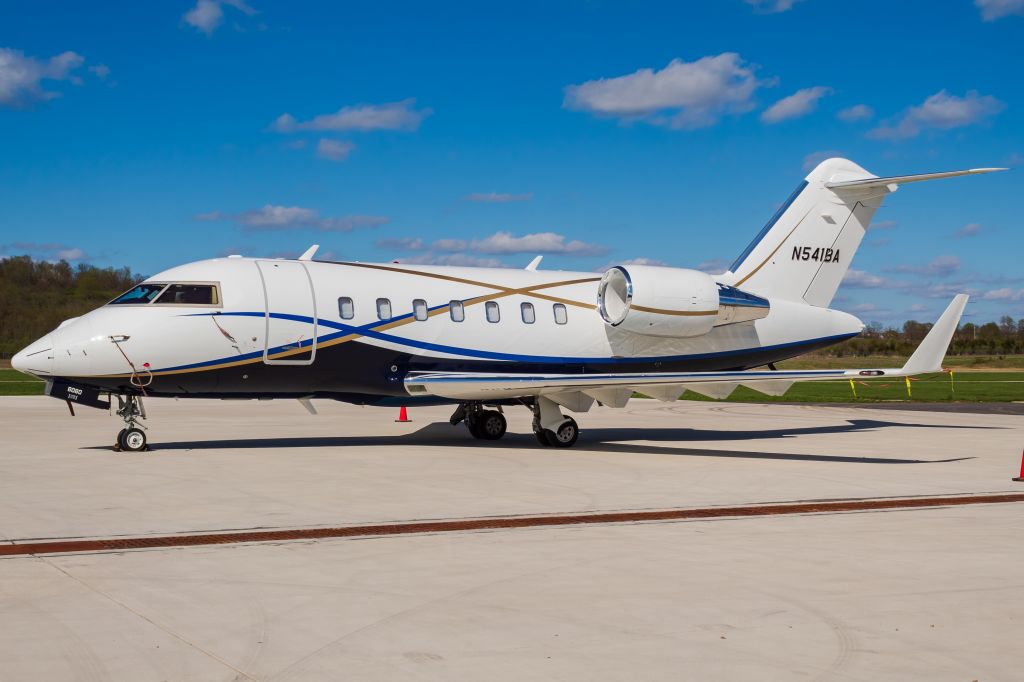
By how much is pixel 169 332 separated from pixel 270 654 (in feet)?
41.0

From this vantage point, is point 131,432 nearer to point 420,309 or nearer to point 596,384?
point 420,309

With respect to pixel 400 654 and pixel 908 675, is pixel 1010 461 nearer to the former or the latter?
pixel 908 675

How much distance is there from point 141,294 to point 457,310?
19.5ft

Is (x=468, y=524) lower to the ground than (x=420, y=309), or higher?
lower

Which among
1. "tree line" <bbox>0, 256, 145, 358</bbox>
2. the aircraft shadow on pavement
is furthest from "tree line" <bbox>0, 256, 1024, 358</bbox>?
the aircraft shadow on pavement

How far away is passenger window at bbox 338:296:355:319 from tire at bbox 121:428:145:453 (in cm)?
418

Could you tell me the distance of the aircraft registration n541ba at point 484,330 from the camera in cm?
1762

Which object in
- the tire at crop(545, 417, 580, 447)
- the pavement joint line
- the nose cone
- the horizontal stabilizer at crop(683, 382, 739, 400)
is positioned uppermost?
the nose cone

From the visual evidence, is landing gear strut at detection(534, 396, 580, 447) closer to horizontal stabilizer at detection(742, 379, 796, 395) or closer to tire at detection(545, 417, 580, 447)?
tire at detection(545, 417, 580, 447)

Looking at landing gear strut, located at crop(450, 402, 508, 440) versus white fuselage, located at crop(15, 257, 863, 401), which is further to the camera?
landing gear strut, located at crop(450, 402, 508, 440)

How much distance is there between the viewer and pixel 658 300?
2077 centimetres

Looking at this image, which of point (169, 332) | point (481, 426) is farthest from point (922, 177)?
point (169, 332)

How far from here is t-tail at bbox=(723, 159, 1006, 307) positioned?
22891mm

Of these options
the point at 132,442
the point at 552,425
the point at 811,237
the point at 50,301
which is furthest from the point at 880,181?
the point at 50,301
